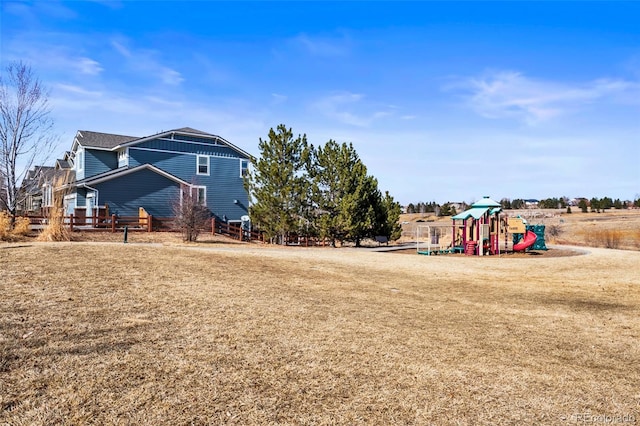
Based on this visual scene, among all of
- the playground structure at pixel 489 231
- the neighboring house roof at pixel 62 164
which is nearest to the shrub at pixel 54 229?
the playground structure at pixel 489 231

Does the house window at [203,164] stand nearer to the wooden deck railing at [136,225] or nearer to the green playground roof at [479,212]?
the wooden deck railing at [136,225]

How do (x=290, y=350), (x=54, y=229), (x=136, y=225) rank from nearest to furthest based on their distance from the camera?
(x=290, y=350)
(x=54, y=229)
(x=136, y=225)

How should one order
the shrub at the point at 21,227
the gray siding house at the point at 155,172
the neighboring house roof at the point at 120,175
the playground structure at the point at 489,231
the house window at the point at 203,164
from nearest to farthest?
the shrub at the point at 21,227 → the playground structure at the point at 489,231 → the neighboring house roof at the point at 120,175 → the gray siding house at the point at 155,172 → the house window at the point at 203,164

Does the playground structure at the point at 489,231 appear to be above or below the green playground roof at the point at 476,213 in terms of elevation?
below

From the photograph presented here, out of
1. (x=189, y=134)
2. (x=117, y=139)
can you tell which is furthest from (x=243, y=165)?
(x=117, y=139)

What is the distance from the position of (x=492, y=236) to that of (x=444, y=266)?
9921mm

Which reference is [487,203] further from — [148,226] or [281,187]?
[148,226]

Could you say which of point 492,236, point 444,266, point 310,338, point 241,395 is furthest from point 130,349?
point 492,236

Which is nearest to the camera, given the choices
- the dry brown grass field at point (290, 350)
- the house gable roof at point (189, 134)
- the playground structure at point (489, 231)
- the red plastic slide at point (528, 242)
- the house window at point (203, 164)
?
the dry brown grass field at point (290, 350)

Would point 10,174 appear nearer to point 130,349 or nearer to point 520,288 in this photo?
point 130,349

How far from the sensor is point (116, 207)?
32250 millimetres

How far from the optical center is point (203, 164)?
3812 centimetres

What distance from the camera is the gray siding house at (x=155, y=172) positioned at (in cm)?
3244

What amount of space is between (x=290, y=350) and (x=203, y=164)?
111ft
